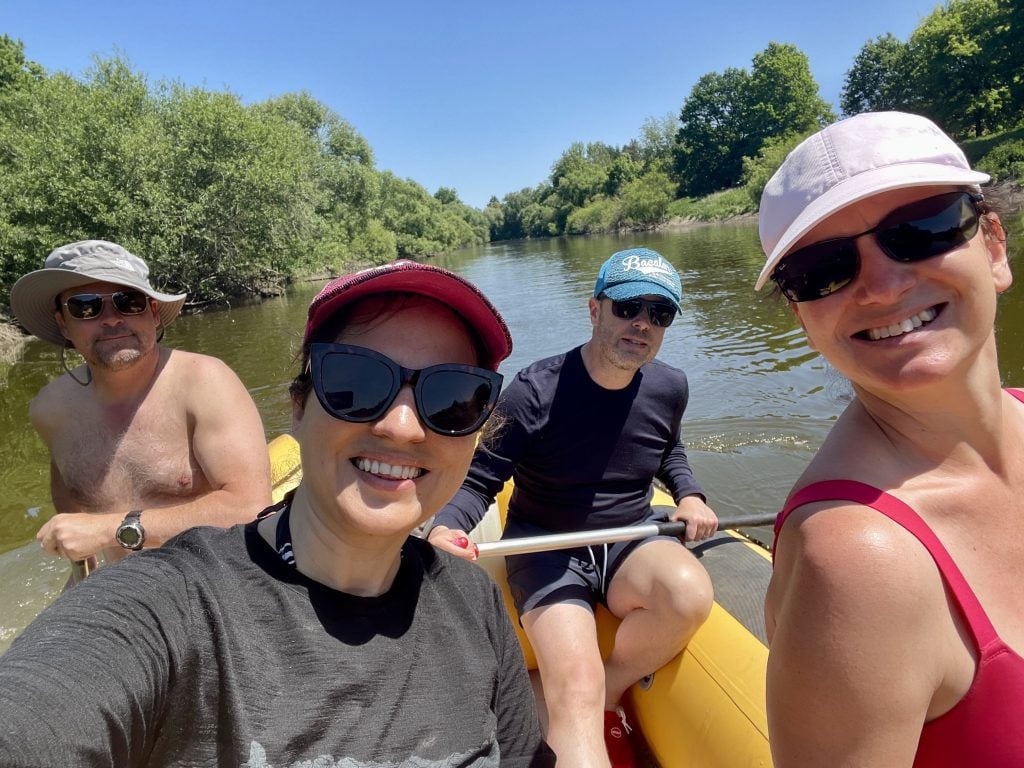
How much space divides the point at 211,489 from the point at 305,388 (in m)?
1.54

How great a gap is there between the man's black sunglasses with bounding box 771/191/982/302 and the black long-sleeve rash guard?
1.62 meters

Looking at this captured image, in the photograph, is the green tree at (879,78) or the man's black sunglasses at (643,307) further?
the green tree at (879,78)

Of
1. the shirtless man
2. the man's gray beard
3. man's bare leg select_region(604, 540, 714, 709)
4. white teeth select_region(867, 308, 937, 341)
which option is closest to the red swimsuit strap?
white teeth select_region(867, 308, 937, 341)

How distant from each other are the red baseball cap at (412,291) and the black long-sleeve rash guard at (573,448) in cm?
138

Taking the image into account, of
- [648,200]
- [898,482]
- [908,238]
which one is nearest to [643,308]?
[908,238]

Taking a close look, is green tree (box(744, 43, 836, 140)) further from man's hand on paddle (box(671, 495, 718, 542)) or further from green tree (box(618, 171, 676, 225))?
man's hand on paddle (box(671, 495, 718, 542))

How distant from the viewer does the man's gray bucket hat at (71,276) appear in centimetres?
236

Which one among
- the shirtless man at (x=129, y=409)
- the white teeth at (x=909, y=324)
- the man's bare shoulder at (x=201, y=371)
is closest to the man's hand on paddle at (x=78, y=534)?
the shirtless man at (x=129, y=409)

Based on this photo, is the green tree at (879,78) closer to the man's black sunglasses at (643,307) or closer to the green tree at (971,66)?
the green tree at (971,66)

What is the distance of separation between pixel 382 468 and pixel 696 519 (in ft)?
6.38

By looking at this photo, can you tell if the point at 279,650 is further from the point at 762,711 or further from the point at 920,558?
the point at 762,711

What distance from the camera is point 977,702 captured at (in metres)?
0.89

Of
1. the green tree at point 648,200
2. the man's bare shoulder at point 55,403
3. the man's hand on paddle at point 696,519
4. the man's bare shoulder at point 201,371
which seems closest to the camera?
the man's bare shoulder at point 201,371

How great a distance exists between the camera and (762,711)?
191 cm
